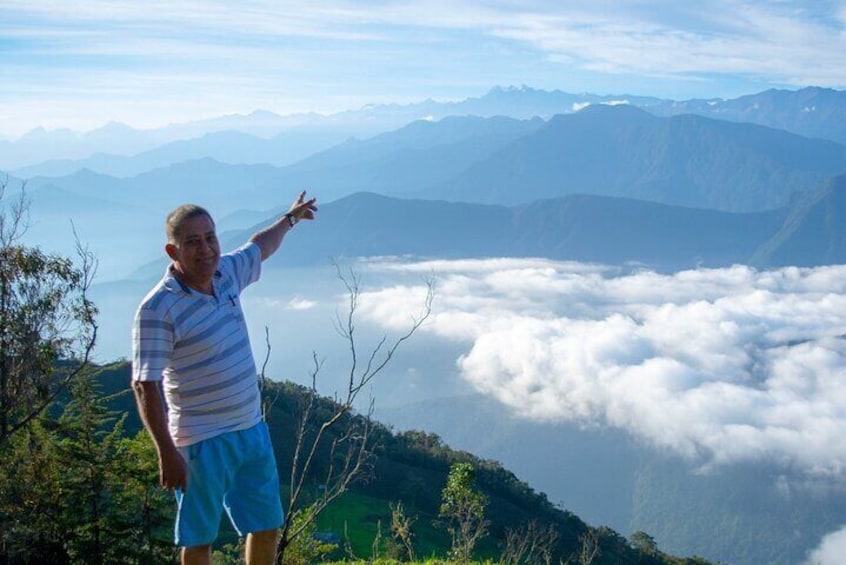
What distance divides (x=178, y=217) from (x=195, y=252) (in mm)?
177

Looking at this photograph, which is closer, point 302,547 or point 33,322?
point 302,547

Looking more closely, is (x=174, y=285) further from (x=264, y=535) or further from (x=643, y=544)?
(x=643, y=544)

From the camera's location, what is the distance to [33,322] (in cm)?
880

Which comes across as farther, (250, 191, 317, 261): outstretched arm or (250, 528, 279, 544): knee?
(250, 191, 317, 261): outstretched arm

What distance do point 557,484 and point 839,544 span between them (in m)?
52.2

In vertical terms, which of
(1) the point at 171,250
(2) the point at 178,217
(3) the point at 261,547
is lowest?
(3) the point at 261,547

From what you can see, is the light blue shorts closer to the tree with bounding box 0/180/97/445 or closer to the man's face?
the man's face

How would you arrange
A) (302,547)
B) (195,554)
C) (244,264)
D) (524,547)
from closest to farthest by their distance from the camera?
(195,554) → (244,264) → (524,547) → (302,547)

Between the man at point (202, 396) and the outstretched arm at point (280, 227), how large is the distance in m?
0.54

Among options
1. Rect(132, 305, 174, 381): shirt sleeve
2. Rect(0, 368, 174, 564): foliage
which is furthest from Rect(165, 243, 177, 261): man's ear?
Rect(0, 368, 174, 564): foliage

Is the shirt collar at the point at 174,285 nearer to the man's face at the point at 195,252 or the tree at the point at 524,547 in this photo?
the man's face at the point at 195,252

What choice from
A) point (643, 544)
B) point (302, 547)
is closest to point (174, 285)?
point (302, 547)

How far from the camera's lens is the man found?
10.0 ft

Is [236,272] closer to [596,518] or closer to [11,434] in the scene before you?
[11,434]
